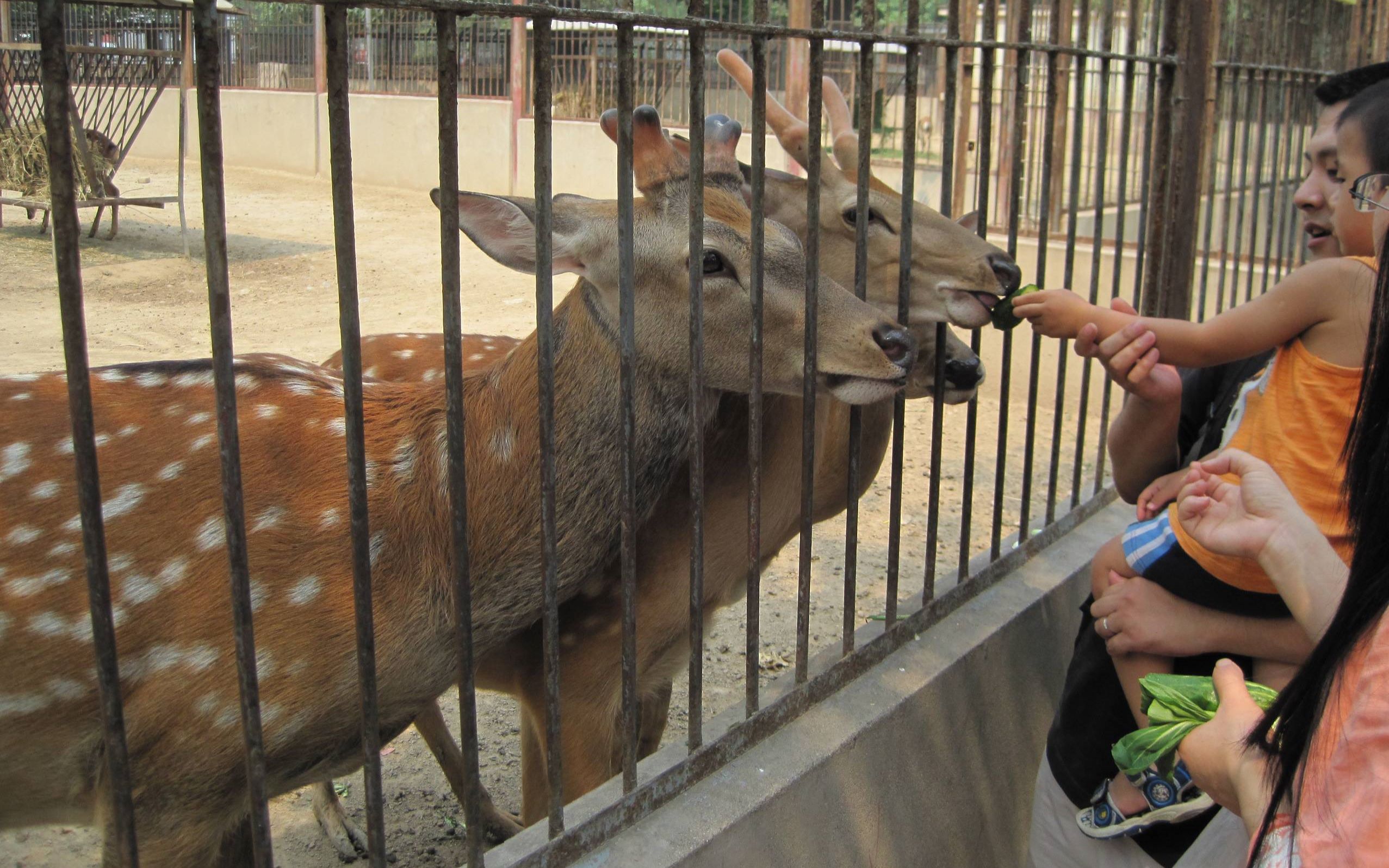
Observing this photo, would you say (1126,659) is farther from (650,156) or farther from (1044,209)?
(650,156)

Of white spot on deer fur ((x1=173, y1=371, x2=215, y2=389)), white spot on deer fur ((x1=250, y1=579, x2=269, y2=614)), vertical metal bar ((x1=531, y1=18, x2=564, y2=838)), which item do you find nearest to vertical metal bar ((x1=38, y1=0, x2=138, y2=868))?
vertical metal bar ((x1=531, y1=18, x2=564, y2=838))

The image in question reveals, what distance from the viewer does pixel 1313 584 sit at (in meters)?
1.74

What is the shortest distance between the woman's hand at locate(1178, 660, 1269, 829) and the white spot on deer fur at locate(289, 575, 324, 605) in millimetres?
1516

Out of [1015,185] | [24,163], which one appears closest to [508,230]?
[1015,185]

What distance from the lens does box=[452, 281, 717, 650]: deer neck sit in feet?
8.17

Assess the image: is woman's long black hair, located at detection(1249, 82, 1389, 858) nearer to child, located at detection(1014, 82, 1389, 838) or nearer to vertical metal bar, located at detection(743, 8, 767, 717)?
child, located at detection(1014, 82, 1389, 838)

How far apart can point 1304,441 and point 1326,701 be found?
1.16m

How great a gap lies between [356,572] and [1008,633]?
2.07 m

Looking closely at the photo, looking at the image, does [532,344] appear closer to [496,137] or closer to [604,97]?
[604,97]

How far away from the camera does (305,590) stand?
7.68 ft

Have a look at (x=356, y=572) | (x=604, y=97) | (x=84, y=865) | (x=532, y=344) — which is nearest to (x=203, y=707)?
(x=356, y=572)

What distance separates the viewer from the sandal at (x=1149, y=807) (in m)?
2.51

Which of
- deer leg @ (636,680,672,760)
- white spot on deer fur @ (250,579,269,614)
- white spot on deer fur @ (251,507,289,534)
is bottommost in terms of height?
deer leg @ (636,680,672,760)

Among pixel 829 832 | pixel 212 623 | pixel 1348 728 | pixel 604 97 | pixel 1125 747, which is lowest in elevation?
pixel 829 832
